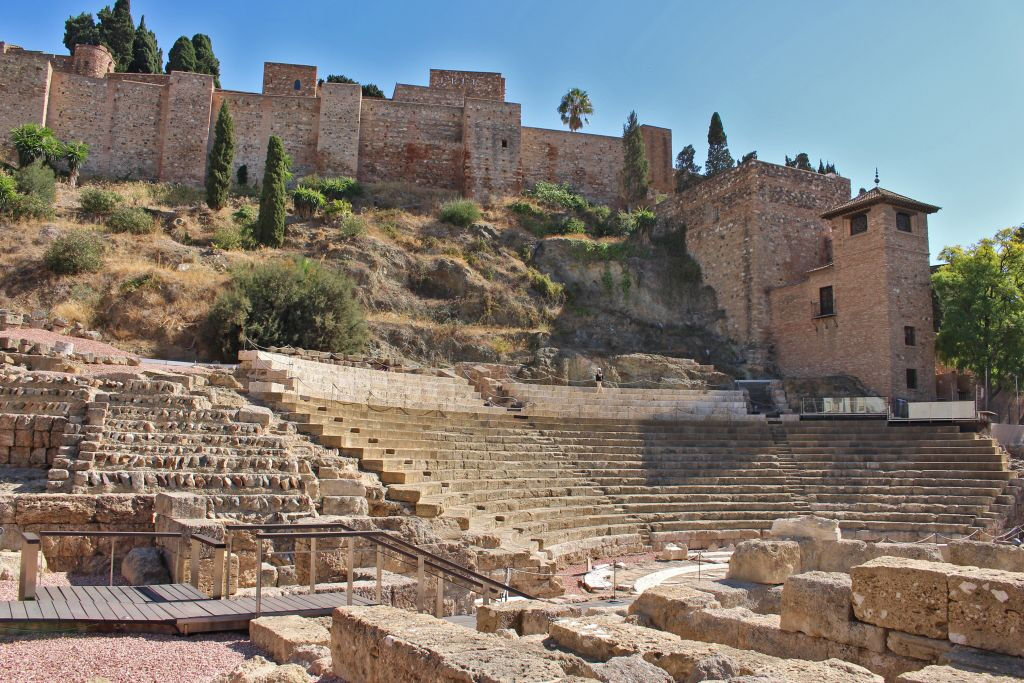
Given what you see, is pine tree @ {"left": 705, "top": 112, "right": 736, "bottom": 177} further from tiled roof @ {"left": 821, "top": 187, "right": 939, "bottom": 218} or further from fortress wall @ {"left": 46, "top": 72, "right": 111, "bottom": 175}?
fortress wall @ {"left": 46, "top": 72, "right": 111, "bottom": 175}

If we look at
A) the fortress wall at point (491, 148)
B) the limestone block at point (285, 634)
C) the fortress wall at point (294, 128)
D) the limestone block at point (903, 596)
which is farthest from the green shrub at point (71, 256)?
the limestone block at point (903, 596)

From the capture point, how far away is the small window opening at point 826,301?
25141 mm

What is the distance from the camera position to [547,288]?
90.7 ft

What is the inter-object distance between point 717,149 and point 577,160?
1068 centimetres

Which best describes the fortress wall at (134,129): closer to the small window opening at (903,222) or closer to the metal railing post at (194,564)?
the small window opening at (903,222)

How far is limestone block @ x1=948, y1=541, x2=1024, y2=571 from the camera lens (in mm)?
7832

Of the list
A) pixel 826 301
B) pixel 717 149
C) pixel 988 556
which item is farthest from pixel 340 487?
pixel 717 149

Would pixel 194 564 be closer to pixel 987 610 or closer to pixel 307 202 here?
pixel 987 610

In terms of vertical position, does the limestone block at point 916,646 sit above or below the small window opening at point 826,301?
below

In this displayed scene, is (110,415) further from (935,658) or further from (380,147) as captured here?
(380,147)

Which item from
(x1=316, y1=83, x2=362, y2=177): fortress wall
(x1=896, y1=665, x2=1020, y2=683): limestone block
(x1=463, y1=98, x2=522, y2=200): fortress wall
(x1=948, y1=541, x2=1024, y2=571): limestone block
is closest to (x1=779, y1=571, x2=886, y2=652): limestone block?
(x1=896, y1=665, x2=1020, y2=683): limestone block

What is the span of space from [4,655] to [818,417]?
19909 mm

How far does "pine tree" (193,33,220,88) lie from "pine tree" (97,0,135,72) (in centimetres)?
361

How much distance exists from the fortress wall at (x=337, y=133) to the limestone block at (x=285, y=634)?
3092 centimetres
